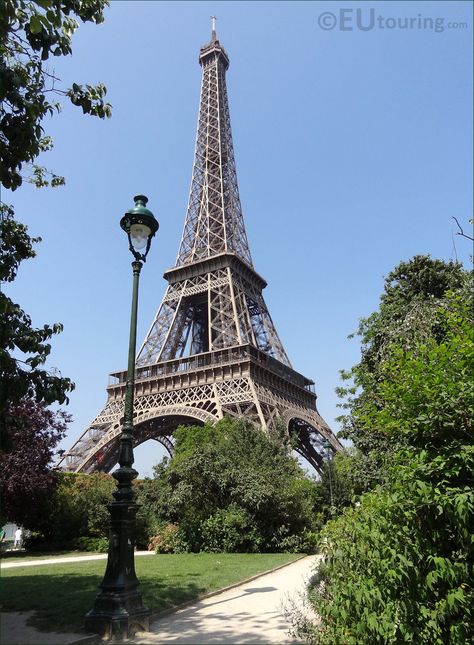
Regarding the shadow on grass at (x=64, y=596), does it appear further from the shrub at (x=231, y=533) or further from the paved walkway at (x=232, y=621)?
the shrub at (x=231, y=533)

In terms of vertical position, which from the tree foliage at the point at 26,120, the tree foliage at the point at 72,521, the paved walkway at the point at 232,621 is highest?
the tree foliage at the point at 26,120

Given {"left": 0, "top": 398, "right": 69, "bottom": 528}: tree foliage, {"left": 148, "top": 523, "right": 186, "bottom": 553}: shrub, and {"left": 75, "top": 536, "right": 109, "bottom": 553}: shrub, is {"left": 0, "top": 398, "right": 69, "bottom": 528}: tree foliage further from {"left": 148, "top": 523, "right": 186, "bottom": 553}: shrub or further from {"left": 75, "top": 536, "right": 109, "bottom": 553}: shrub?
{"left": 148, "top": 523, "right": 186, "bottom": 553}: shrub

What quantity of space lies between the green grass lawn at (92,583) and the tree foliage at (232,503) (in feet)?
6.57

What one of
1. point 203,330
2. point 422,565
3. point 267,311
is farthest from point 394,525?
point 203,330

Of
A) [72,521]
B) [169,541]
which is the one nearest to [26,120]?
[169,541]

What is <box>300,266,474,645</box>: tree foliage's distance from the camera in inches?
144

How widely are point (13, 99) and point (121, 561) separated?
596 centimetres

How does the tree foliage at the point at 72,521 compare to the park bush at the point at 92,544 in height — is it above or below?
above

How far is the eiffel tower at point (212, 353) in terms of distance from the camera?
110ft

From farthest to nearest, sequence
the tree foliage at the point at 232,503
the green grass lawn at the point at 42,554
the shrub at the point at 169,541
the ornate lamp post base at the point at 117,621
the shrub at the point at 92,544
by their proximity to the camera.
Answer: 1. the shrub at the point at 92,544
2. the green grass lawn at the point at 42,554
3. the shrub at the point at 169,541
4. the tree foliage at the point at 232,503
5. the ornate lamp post base at the point at 117,621

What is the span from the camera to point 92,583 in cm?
952

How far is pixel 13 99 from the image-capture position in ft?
17.2

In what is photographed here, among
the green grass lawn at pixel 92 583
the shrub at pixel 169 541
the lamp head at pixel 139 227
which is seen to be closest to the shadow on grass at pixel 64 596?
the green grass lawn at pixel 92 583

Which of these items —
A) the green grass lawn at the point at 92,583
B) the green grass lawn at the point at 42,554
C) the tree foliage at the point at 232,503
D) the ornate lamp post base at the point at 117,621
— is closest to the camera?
the ornate lamp post base at the point at 117,621
